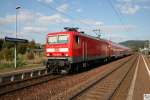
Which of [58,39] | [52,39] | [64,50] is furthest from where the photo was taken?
[52,39]

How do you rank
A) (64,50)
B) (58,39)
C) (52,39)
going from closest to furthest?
1. (64,50)
2. (58,39)
3. (52,39)

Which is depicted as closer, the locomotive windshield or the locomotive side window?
the locomotive windshield

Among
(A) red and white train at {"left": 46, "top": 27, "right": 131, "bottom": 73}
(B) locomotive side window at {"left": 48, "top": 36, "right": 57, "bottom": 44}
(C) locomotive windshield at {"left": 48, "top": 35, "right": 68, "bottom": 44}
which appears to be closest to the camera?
(A) red and white train at {"left": 46, "top": 27, "right": 131, "bottom": 73}

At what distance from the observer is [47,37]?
60.2ft

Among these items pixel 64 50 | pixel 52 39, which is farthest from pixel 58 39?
pixel 64 50

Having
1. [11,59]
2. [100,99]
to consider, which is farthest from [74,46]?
[11,59]

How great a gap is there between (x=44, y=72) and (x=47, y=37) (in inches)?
119

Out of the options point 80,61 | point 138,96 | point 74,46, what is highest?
point 74,46

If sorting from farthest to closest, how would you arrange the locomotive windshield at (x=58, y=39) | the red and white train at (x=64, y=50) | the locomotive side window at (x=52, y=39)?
the locomotive side window at (x=52, y=39)
the locomotive windshield at (x=58, y=39)
the red and white train at (x=64, y=50)

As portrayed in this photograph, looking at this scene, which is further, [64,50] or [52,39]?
[52,39]

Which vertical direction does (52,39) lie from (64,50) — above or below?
above

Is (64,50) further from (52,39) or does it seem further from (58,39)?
(52,39)

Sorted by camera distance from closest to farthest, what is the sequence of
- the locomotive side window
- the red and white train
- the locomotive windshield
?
the red and white train < the locomotive windshield < the locomotive side window

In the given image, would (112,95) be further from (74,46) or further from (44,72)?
(44,72)
